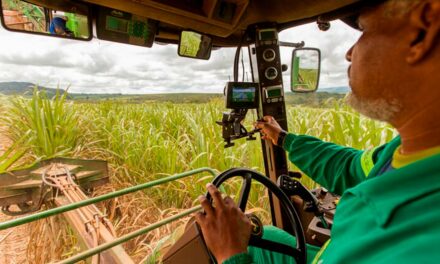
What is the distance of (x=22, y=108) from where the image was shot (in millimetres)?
3250

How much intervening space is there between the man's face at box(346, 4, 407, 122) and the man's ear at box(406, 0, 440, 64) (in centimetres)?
3

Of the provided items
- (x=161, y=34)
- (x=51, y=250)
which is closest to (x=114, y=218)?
(x=51, y=250)

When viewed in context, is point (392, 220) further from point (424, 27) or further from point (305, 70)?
point (305, 70)

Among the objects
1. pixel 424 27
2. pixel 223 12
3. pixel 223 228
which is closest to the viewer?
pixel 424 27

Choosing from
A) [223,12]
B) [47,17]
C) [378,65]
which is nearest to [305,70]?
[223,12]

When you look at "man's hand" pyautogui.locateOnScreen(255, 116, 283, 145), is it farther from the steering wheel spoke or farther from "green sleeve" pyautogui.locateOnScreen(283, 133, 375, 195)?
the steering wheel spoke

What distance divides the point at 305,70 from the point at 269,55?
10.4 inches

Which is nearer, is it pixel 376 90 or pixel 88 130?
pixel 376 90

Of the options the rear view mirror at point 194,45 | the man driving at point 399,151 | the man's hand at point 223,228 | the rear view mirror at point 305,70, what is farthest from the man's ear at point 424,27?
the rear view mirror at point 194,45

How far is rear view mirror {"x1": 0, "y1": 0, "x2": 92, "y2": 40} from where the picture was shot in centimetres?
111

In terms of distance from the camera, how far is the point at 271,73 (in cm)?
174

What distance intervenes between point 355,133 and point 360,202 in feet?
5.87

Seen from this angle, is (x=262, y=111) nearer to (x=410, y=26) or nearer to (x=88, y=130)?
(x=410, y=26)

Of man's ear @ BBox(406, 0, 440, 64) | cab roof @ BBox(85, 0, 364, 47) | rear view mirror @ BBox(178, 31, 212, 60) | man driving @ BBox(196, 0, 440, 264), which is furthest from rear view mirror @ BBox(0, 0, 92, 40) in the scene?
man's ear @ BBox(406, 0, 440, 64)
